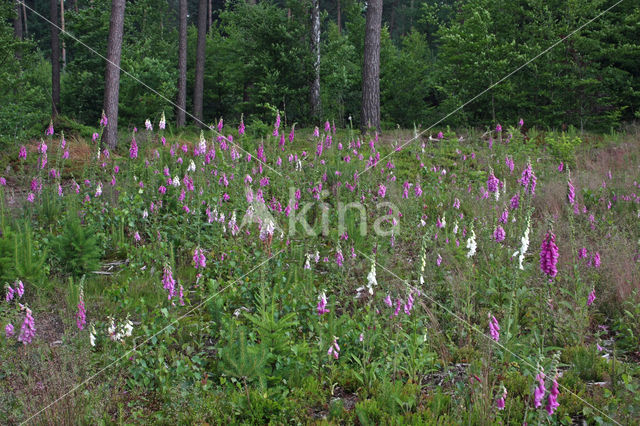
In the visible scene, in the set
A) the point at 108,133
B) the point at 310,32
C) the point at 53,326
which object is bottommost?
the point at 53,326

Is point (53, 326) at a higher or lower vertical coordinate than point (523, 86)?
lower

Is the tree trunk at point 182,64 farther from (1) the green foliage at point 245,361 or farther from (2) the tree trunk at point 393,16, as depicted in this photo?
(2) the tree trunk at point 393,16

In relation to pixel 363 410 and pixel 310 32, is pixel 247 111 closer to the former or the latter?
pixel 310 32

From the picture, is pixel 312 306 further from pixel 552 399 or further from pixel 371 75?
pixel 371 75

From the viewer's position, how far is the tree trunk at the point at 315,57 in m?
13.7

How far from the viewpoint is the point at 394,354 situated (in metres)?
3.52

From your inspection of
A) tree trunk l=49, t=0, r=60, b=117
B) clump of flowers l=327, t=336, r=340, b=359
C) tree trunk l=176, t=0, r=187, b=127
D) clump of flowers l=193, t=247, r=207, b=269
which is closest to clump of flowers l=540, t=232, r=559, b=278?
clump of flowers l=327, t=336, r=340, b=359

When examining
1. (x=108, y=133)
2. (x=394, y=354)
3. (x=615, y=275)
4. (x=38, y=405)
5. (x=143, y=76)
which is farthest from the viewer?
(x=143, y=76)

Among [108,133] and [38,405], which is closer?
[38,405]

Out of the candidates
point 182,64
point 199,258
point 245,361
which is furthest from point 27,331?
point 182,64

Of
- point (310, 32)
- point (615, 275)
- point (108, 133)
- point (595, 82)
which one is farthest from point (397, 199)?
point (595, 82)

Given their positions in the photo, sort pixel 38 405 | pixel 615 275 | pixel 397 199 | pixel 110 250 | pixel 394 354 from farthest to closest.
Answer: pixel 397 199 → pixel 110 250 → pixel 615 275 → pixel 394 354 → pixel 38 405

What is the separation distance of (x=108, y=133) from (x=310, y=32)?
6.54m

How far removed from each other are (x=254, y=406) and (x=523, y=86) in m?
14.6
